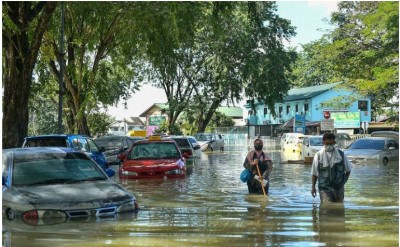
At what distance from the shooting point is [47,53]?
28.5 meters

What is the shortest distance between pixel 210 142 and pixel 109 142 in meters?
22.5

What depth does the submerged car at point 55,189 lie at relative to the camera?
8516 mm

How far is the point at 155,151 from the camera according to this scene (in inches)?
754

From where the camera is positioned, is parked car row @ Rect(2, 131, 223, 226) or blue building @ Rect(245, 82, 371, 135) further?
blue building @ Rect(245, 82, 371, 135)

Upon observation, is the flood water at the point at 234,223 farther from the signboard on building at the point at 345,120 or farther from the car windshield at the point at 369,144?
the signboard on building at the point at 345,120

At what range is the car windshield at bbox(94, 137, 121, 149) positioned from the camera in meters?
29.3

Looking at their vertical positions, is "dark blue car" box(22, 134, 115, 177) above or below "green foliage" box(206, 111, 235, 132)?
below

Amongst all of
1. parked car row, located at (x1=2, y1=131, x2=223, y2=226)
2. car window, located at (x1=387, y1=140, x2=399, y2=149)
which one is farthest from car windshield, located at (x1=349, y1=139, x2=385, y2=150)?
parked car row, located at (x1=2, y1=131, x2=223, y2=226)

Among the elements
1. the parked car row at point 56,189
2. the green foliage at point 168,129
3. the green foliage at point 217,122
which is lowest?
the parked car row at point 56,189

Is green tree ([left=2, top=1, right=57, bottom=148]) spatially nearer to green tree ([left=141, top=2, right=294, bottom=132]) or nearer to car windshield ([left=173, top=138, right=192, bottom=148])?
car windshield ([left=173, top=138, right=192, bottom=148])

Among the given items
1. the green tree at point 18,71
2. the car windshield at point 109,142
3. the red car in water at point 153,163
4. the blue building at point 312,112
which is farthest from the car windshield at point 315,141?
the blue building at point 312,112

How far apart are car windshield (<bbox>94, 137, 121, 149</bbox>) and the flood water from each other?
13.4m

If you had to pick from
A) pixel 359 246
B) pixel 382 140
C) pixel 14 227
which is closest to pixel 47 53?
pixel 382 140

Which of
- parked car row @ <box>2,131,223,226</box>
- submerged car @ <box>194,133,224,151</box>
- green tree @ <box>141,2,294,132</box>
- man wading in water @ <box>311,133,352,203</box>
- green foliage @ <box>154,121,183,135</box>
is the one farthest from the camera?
green foliage @ <box>154,121,183,135</box>
